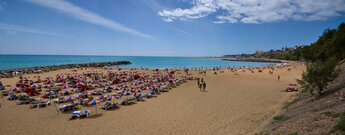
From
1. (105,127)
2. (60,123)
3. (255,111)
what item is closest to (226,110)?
(255,111)

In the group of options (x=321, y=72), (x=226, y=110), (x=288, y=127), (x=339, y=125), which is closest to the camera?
(x=339, y=125)

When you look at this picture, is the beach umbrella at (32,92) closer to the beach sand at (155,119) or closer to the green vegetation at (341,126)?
the beach sand at (155,119)

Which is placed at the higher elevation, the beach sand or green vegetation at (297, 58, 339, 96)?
green vegetation at (297, 58, 339, 96)

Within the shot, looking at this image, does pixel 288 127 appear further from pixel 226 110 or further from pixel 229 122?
pixel 226 110

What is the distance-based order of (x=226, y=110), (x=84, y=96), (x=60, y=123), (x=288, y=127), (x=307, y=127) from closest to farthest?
(x=307, y=127) < (x=288, y=127) < (x=60, y=123) < (x=226, y=110) < (x=84, y=96)

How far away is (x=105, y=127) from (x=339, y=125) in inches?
455

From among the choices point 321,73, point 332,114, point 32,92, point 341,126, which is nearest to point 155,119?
point 332,114

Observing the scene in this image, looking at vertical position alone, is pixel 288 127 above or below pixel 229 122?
above

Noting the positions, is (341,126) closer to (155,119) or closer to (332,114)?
(332,114)

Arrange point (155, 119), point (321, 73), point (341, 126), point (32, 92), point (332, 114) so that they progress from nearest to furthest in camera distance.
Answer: point (341, 126) → point (332, 114) → point (321, 73) → point (155, 119) → point (32, 92)

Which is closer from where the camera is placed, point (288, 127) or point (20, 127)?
point (288, 127)

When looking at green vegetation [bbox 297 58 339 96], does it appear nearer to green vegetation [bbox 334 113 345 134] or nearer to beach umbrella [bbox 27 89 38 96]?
green vegetation [bbox 334 113 345 134]

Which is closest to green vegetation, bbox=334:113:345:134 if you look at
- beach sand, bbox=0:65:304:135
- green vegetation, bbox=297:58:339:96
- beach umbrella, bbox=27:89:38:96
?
beach sand, bbox=0:65:304:135

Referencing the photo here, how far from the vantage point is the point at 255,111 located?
49.7 feet
